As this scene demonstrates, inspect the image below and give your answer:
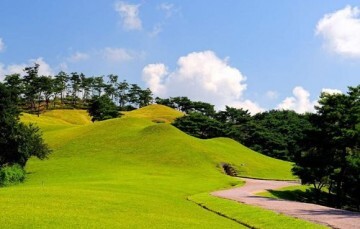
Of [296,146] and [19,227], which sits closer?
[19,227]

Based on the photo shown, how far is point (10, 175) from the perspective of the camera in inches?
2427

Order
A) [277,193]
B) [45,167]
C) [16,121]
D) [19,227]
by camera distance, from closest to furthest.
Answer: [19,227] → [277,193] → [16,121] → [45,167]

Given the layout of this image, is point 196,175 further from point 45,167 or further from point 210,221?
point 210,221

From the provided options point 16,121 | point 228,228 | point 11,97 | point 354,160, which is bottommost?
point 228,228

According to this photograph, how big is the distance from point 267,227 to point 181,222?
5.83 metres

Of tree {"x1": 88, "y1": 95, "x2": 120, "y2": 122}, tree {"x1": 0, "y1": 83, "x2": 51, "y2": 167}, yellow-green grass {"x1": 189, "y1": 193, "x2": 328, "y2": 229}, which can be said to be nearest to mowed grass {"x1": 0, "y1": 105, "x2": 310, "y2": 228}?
yellow-green grass {"x1": 189, "y1": 193, "x2": 328, "y2": 229}

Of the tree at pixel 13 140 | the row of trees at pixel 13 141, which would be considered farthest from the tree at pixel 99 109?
the tree at pixel 13 140

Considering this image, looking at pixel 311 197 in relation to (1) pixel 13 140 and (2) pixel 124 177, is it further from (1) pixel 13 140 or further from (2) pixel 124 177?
(1) pixel 13 140

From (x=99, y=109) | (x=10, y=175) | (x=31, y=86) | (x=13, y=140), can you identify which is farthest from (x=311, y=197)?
(x=31, y=86)

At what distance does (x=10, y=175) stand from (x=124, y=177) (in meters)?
17.1

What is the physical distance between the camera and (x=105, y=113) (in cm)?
16812

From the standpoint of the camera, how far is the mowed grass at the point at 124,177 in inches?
1129

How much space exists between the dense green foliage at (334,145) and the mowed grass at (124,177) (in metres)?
13.7

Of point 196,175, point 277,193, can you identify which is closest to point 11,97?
point 196,175
